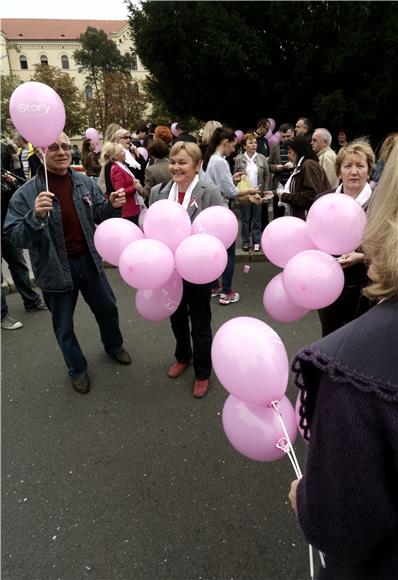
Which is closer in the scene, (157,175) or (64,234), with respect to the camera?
(64,234)

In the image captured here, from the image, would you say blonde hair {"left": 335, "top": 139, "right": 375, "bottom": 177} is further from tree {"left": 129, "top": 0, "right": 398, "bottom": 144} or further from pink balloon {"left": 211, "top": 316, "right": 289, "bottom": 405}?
tree {"left": 129, "top": 0, "right": 398, "bottom": 144}

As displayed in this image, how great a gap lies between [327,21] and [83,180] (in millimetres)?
8642

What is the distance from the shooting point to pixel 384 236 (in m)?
0.76

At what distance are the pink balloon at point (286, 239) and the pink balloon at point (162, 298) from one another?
629 mm

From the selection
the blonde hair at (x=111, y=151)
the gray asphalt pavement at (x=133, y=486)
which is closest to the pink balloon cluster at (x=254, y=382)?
the gray asphalt pavement at (x=133, y=486)

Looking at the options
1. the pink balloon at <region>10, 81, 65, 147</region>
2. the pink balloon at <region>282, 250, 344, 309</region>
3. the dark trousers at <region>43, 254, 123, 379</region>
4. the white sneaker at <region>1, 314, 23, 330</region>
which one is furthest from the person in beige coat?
the white sneaker at <region>1, 314, 23, 330</region>

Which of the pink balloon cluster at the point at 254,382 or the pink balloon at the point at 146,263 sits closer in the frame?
the pink balloon cluster at the point at 254,382

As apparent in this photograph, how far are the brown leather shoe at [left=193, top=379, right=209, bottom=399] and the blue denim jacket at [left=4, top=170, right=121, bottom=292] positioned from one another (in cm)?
120

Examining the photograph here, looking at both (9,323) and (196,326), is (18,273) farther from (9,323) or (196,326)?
(196,326)

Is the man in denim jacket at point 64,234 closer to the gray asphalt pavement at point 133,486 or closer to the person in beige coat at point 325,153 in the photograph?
the gray asphalt pavement at point 133,486

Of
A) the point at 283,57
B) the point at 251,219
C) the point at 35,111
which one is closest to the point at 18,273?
the point at 35,111

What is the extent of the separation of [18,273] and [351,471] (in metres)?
4.58

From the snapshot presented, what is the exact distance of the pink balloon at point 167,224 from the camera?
235cm

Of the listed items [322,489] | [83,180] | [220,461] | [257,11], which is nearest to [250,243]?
[83,180]
